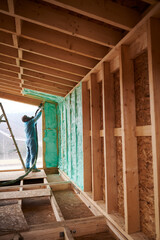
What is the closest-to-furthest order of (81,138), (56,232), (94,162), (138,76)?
1. (138,76)
2. (56,232)
3. (94,162)
4. (81,138)

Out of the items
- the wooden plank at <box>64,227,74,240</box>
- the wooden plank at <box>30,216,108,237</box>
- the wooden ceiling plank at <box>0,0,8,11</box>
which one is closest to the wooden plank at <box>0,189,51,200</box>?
the wooden plank at <box>30,216,108,237</box>

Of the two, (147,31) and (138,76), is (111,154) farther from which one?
(147,31)

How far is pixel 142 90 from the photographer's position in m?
1.94

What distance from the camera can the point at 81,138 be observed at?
142 inches

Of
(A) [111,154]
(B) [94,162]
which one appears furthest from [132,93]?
(B) [94,162]

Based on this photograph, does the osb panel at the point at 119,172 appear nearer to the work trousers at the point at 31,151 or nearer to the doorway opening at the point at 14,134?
the work trousers at the point at 31,151

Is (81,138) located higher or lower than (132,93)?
lower

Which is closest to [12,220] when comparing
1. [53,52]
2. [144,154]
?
[144,154]

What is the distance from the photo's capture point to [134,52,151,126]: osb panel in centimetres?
186

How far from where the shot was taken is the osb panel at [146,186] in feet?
5.90

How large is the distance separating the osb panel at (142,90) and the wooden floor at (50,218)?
4.74 feet

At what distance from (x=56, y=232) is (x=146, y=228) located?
101cm

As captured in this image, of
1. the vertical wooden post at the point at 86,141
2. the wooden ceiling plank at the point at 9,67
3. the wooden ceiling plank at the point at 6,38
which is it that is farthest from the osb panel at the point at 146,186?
the wooden ceiling plank at the point at 9,67

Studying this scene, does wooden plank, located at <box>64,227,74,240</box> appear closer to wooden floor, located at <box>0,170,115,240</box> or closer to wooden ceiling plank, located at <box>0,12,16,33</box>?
wooden floor, located at <box>0,170,115,240</box>
